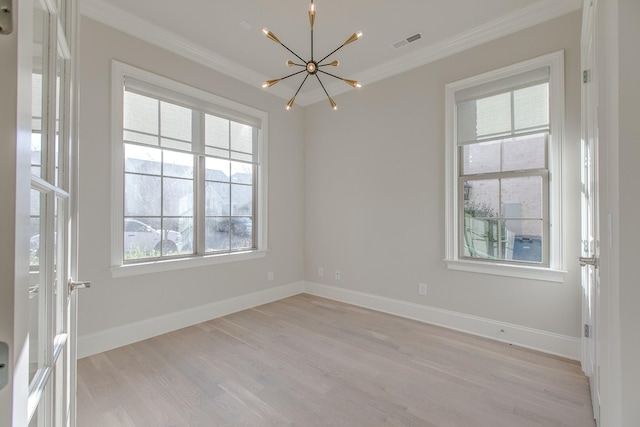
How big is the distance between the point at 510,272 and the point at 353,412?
6.40 feet

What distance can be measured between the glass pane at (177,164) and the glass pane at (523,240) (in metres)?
3.35

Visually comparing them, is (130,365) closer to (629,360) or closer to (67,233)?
(67,233)

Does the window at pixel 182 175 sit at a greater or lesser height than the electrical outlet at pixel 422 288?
greater

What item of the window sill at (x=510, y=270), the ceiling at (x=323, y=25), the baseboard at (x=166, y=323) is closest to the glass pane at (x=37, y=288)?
the baseboard at (x=166, y=323)

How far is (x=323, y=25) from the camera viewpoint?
9.21 feet

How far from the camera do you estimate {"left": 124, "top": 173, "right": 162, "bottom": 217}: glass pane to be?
282cm

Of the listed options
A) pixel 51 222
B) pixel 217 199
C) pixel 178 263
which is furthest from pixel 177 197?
pixel 51 222

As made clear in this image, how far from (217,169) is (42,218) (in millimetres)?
2771

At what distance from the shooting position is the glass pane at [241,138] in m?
3.68

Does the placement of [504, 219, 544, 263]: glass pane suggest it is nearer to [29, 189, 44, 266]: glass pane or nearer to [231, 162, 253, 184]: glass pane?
[231, 162, 253, 184]: glass pane

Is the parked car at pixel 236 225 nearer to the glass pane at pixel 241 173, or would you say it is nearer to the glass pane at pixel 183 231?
the glass pane at pixel 183 231

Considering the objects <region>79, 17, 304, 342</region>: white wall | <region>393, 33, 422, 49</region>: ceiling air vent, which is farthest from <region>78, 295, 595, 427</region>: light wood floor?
<region>393, 33, 422, 49</region>: ceiling air vent

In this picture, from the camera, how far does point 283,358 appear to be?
2492 mm

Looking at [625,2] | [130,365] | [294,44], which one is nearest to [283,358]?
[130,365]
